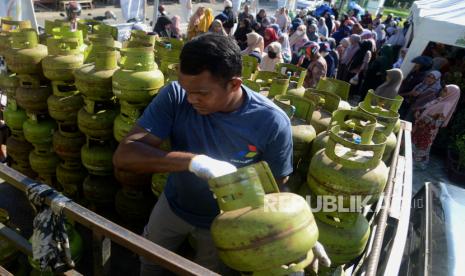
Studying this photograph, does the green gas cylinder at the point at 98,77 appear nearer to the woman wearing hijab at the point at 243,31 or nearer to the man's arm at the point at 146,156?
the man's arm at the point at 146,156

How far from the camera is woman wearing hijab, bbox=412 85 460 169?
21.0ft

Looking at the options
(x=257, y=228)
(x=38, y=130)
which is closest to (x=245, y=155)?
(x=257, y=228)

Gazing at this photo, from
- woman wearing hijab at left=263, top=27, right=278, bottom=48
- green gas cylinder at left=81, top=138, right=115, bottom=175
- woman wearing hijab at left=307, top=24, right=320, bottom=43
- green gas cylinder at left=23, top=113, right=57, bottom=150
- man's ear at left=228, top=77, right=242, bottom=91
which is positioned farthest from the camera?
woman wearing hijab at left=307, top=24, right=320, bottom=43

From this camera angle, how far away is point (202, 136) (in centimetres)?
181

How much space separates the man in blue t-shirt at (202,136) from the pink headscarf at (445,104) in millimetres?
5866

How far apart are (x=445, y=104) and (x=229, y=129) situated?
242 inches

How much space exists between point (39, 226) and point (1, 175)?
329mm

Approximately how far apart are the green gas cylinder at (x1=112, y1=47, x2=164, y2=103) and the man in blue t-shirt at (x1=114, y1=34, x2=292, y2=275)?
869 millimetres

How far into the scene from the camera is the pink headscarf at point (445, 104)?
6.33 m

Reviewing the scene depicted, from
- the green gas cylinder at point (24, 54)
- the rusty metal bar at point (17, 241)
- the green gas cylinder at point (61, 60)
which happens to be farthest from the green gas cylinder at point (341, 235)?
the green gas cylinder at point (24, 54)

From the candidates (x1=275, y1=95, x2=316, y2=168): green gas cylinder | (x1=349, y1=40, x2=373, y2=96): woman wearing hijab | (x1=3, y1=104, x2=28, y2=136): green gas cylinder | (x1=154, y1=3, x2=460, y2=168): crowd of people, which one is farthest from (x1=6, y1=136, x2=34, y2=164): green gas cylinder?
(x1=349, y1=40, x2=373, y2=96): woman wearing hijab

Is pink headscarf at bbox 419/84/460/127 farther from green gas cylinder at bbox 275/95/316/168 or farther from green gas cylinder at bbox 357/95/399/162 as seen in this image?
green gas cylinder at bbox 275/95/316/168

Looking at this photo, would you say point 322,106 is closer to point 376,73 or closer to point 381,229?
point 381,229

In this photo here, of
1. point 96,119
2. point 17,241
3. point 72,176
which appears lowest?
point 72,176
